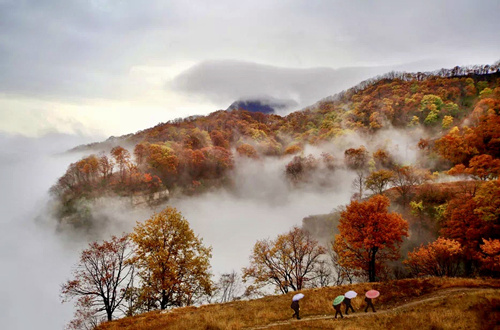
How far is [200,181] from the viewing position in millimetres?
163750

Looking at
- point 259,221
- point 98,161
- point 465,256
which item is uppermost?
point 98,161

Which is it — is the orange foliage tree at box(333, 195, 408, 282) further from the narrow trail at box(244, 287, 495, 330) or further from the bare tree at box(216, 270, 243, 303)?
the bare tree at box(216, 270, 243, 303)

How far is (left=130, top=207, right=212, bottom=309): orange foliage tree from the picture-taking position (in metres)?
27.8

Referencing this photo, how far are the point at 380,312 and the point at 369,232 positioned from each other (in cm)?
1961

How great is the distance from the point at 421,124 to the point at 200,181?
4997 inches

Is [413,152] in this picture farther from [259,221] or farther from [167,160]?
[167,160]

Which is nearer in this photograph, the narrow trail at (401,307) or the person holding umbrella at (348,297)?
the person holding umbrella at (348,297)

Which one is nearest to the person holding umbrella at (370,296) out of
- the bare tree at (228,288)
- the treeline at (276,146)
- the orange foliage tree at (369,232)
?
the orange foliage tree at (369,232)

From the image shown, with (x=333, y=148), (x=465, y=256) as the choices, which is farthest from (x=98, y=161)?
(x=465, y=256)

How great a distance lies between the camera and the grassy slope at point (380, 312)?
1449 cm

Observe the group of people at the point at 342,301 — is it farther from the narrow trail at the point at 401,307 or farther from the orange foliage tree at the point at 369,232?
the orange foliage tree at the point at 369,232

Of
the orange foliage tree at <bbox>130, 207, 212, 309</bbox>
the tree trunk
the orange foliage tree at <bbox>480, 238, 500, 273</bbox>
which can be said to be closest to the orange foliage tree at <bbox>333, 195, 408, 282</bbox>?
the tree trunk

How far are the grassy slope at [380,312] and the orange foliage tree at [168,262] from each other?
4989 millimetres

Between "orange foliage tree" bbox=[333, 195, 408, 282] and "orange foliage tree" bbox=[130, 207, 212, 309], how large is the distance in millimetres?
21385
